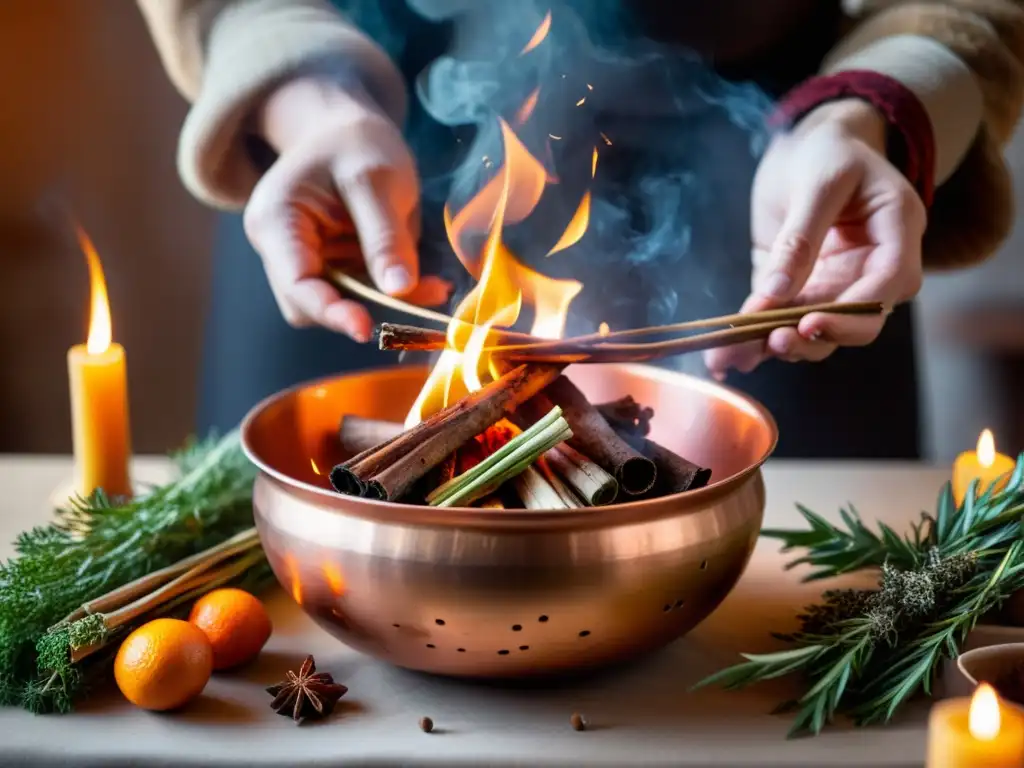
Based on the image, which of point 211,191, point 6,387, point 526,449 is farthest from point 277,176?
point 6,387

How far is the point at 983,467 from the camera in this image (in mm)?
1118

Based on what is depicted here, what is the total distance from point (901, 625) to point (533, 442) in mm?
347

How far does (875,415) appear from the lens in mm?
1728

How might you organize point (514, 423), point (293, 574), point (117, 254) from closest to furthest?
point (293, 574) < point (514, 423) < point (117, 254)

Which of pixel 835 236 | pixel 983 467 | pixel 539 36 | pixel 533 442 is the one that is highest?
pixel 539 36

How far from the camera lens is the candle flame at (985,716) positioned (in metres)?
0.68

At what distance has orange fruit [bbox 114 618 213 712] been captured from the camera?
0.87 m

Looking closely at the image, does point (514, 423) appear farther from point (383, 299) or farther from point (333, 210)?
point (333, 210)

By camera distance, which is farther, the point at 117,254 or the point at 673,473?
the point at 117,254

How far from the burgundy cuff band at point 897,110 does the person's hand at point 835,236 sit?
2 cm

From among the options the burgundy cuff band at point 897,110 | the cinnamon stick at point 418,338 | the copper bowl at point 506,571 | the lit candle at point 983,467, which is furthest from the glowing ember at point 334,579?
the burgundy cuff band at point 897,110

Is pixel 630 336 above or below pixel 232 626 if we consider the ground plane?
above

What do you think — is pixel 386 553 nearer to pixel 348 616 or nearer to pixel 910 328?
pixel 348 616

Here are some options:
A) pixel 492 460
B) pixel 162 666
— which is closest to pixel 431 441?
pixel 492 460
